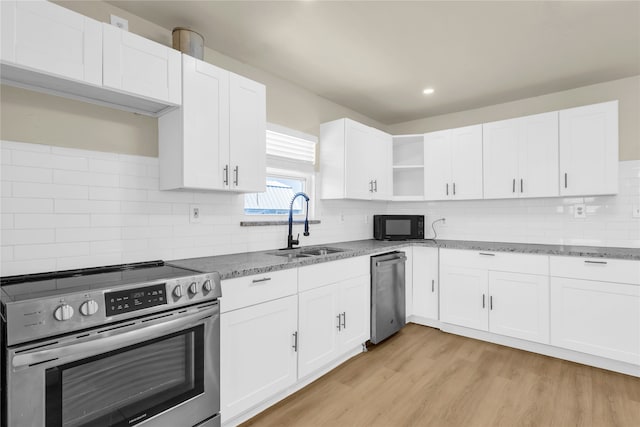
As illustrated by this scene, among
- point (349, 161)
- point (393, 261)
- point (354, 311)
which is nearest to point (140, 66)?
point (349, 161)

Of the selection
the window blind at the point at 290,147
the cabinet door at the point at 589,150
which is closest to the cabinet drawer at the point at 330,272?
the window blind at the point at 290,147

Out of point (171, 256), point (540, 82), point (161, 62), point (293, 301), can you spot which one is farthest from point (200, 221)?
point (540, 82)

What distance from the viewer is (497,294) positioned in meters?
3.10

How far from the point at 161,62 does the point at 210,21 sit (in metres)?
0.54

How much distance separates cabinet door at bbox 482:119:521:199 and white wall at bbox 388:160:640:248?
0.34m

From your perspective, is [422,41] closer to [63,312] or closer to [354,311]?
[354,311]

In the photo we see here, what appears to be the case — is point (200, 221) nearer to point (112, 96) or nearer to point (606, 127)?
point (112, 96)

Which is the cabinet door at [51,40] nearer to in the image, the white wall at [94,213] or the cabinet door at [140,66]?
the cabinet door at [140,66]

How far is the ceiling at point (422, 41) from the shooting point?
2.03 metres

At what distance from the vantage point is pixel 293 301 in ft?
7.23

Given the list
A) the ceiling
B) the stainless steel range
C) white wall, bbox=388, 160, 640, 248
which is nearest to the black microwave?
white wall, bbox=388, 160, 640, 248

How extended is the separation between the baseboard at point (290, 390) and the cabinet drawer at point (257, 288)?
673 millimetres

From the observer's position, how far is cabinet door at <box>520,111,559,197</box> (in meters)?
3.08

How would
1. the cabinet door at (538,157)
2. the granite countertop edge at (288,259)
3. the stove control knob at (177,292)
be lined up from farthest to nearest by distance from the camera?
the cabinet door at (538,157) → the granite countertop edge at (288,259) → the stove control knob at (177,292)
